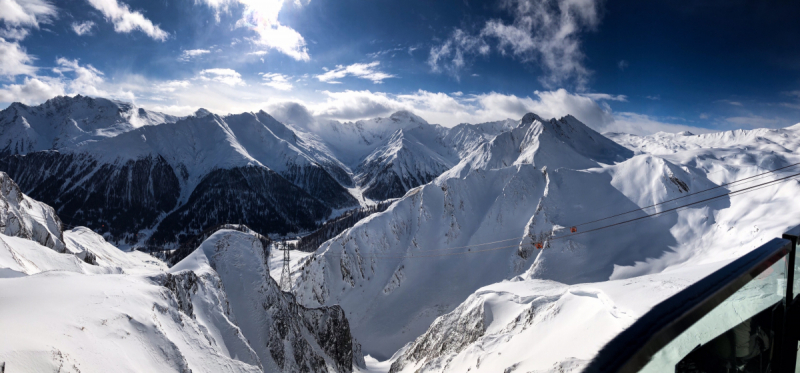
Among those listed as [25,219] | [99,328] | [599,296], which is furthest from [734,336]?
[25,219]

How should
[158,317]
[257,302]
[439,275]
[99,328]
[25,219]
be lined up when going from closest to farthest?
[99,328], [158,317], [257,302], [25,219], [439,275]

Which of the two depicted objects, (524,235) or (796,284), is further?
(524,235)

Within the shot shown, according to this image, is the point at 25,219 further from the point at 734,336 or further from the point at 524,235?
the point at 524,235

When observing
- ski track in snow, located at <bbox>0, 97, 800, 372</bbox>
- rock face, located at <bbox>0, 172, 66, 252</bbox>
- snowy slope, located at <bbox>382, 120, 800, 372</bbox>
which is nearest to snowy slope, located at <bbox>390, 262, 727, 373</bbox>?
snowy slope, located at <bbox>382, 120, 800, 372</bbox>

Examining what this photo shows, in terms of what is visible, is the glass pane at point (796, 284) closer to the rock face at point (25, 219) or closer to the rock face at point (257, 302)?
the rock face at point (257, 302)

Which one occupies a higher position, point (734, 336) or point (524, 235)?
point (734, 336)

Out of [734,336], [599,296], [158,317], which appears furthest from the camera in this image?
[599,296]

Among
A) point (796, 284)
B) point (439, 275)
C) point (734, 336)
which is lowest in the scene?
point (439, 275)

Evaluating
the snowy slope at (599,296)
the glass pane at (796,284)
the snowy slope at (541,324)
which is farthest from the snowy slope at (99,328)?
the snowy slope at (541,324)
